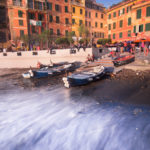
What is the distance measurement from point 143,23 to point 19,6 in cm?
2583

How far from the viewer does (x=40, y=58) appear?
23.7 metres

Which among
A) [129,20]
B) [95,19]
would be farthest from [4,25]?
[129,20]

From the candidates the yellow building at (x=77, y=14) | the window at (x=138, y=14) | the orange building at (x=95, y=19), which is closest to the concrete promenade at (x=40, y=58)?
the window at (x=138, y=14)

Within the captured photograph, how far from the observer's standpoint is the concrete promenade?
70.7 feet

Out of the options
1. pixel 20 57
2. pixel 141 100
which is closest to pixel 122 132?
pixel 141 100

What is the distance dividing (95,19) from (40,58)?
22.9 m

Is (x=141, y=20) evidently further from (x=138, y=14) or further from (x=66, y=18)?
(x=66, y=18)

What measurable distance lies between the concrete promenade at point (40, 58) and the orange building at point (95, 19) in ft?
54.4

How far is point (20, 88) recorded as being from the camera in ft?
45.6

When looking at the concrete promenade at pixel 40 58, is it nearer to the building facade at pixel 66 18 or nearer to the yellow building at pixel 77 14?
the building facade at pixel 66 18

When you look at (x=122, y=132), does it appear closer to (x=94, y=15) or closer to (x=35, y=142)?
(x=35, y=142)

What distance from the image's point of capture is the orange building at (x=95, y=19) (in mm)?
36916

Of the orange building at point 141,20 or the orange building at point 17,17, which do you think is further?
the orange building at point 17,17

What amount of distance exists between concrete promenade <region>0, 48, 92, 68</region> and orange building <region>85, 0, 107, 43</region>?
16.6 meters
